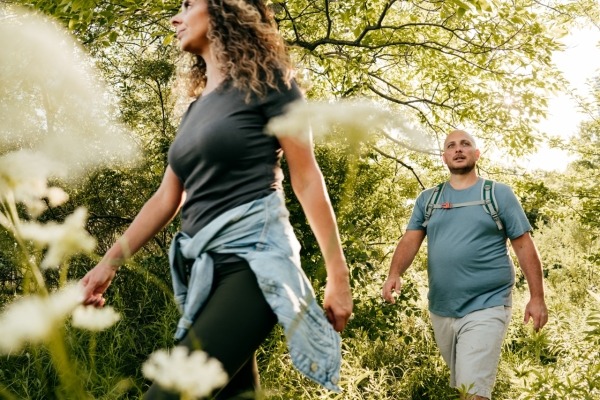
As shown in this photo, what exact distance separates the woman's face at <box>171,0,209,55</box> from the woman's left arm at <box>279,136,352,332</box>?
0.44 meters

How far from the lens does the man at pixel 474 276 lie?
305cm

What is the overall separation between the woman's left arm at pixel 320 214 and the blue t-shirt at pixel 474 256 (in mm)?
1927

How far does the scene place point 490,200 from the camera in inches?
127

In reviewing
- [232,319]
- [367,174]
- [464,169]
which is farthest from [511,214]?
[367,174]

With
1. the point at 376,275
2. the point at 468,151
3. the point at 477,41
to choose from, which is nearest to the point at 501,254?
the point at 468,151

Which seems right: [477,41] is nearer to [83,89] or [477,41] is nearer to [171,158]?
[171,158]

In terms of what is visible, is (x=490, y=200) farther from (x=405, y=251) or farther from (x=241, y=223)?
(x=241, y=223)

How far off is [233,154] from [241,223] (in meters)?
0.18

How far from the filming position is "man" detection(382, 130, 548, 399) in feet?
10.0

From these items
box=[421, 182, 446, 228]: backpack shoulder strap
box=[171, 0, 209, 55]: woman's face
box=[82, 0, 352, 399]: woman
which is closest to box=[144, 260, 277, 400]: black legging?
box=[82, 0, 352, 399]: woman

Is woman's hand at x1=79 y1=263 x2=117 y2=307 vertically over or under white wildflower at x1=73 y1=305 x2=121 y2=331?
under

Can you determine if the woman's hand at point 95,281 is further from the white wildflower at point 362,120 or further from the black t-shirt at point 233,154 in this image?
the white wildflower at point 362,120

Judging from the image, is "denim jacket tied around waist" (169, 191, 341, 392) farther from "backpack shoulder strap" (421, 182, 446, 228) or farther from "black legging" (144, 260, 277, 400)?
"backpack shoulder strap" (421, 182, 446, 228)

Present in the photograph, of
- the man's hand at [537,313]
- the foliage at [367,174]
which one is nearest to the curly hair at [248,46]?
the man's hand at [537,313]
